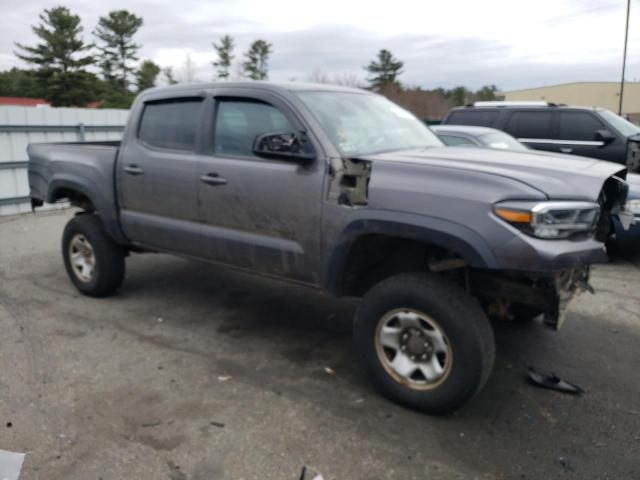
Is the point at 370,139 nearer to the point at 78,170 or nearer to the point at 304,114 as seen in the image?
the point at 304,114

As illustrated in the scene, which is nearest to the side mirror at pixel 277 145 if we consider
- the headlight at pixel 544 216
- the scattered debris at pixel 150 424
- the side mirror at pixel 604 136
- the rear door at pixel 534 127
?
the headlight at pixel 544 216

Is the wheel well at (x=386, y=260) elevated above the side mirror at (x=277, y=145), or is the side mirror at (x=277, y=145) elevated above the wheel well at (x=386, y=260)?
the side mirror at (x=277, y=145)

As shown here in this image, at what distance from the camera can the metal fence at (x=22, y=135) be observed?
9719mm

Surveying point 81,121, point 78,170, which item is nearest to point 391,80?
point 81,121

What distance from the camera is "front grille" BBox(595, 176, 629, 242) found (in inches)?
140

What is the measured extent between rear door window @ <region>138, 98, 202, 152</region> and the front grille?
293 centimetres

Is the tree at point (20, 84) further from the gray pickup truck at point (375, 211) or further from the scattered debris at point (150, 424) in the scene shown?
the scattered debris at point (150, 424)

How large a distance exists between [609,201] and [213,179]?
2.68 meters

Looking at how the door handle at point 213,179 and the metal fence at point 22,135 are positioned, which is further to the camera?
the metal fence at point 22,135

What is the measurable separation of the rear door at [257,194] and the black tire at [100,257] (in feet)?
4.52

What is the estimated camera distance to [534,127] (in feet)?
33.4

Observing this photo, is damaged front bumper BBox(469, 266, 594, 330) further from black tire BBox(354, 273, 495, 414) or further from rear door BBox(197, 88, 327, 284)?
rear door BBox(197, 88, 327, 284)

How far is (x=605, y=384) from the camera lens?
385 cm

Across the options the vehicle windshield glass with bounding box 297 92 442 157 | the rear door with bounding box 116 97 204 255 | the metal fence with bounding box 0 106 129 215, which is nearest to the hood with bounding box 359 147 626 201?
the vehicle windshield glass with bounding box 297 92 442 157
